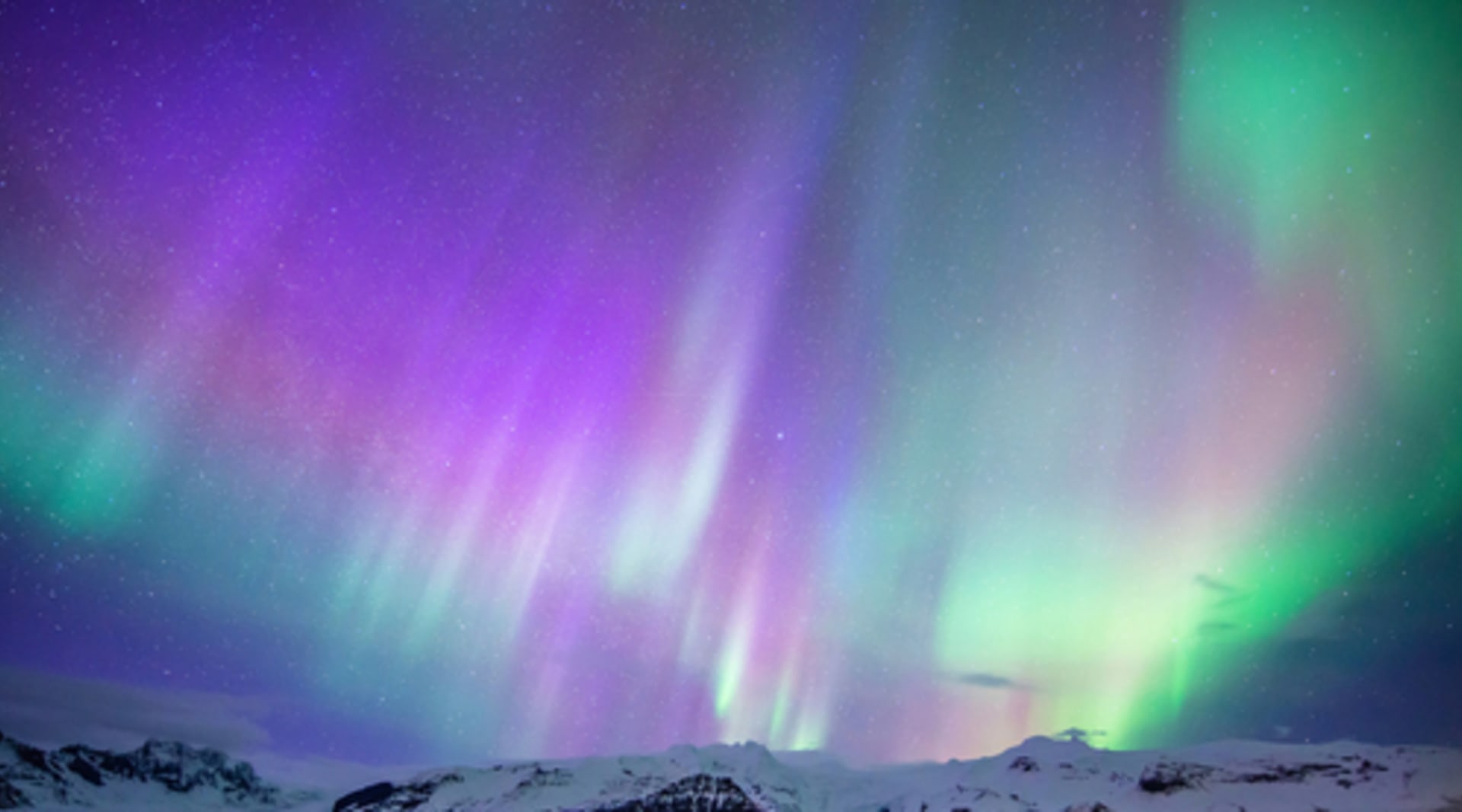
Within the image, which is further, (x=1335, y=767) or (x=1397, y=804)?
(x=1335, y=767)

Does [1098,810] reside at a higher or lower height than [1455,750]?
lower

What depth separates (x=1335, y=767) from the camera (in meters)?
191

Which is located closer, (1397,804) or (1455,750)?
(1397,804)

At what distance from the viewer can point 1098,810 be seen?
194 m

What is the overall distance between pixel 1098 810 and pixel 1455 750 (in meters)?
74.2

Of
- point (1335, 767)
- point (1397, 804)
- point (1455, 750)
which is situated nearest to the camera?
point (1397, 804)

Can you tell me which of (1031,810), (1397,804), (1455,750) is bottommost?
(1031,810)

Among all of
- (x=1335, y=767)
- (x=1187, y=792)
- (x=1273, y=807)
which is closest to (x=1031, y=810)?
(x=1187, y=792)

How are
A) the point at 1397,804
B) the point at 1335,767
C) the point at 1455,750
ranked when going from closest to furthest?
the point at 1397,804 < the point at 1455,750 < the point at 1335,767

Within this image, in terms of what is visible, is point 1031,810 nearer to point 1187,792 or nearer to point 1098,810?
point 1098,810

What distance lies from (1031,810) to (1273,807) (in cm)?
5188

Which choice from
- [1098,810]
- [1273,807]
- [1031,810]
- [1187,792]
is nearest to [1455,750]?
[1273,807]

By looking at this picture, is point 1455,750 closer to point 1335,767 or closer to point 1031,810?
point 1335,767

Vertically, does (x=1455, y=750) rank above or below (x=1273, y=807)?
above
